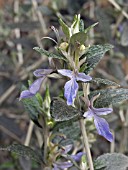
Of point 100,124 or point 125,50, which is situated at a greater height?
point 125,50

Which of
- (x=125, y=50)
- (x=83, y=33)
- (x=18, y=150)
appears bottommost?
(x=18, y=150)

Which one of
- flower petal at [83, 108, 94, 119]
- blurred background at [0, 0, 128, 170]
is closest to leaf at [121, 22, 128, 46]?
blurred background at [0, 0, 128, 170]

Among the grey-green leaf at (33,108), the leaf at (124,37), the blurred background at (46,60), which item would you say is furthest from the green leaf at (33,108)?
the leaf at (124,37)

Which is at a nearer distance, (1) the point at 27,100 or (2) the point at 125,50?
(1) the point at 27,100

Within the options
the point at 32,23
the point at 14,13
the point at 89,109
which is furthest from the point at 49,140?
Result: the point at 14,13

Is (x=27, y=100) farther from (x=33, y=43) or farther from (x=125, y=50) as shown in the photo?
(x=33, y=43)

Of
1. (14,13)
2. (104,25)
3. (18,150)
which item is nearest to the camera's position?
(18,150)
